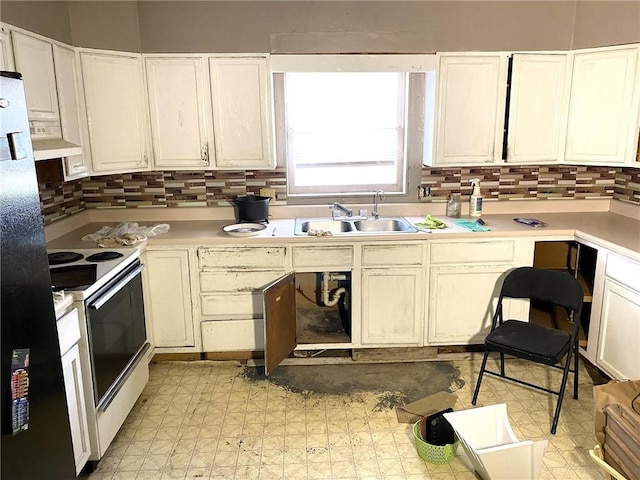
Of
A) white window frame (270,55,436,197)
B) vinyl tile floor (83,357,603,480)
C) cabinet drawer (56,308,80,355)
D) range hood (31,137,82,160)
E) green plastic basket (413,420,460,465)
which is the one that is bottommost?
vinyl tile floor (83,357,603,480)

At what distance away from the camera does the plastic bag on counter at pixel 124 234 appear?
295 cm

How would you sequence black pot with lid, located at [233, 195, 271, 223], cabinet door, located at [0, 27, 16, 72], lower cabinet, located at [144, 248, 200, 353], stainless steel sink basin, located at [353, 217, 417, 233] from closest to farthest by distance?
cabinet door, located at [0, 27, 16, 72] → lower cabinet, located at [144, 248, 200, 353] → black pot with lid, located at [233, 195, 271, 223] → stainless steel sink basin, located at [353, 217, 417, 233]

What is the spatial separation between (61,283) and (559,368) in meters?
2.83

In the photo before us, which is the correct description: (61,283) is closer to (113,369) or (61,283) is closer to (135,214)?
(113,369)

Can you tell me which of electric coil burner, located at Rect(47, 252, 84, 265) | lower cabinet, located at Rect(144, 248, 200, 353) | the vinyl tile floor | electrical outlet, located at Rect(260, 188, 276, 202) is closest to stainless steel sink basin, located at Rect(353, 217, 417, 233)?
electrical outlet, located at Rect(260, 188, 276, 202)

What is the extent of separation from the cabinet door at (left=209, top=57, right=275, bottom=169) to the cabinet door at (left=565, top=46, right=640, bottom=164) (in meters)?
1.98

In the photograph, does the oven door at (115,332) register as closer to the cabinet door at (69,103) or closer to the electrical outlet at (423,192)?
the cabinet door at (69,103)

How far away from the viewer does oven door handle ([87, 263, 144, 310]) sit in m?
2.23

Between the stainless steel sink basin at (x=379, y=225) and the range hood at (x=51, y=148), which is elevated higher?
the range hood at (x=51, y=148)

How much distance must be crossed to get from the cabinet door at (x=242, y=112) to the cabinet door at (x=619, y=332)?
2.17 metres

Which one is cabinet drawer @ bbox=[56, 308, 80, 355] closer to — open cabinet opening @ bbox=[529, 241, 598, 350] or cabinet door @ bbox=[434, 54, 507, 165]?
cabinet door @ bbox=[434, 54, 507, 165]

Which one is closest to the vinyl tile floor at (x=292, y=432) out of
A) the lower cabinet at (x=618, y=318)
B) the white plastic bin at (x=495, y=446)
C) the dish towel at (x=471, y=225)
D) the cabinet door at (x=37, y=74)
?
the white plastic bin at (x=495, y=446)

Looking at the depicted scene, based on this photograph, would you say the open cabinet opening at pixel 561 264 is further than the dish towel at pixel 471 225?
Yes

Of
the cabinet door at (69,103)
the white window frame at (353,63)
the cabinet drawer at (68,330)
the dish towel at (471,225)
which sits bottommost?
the cabinet drawer at (68,330)
